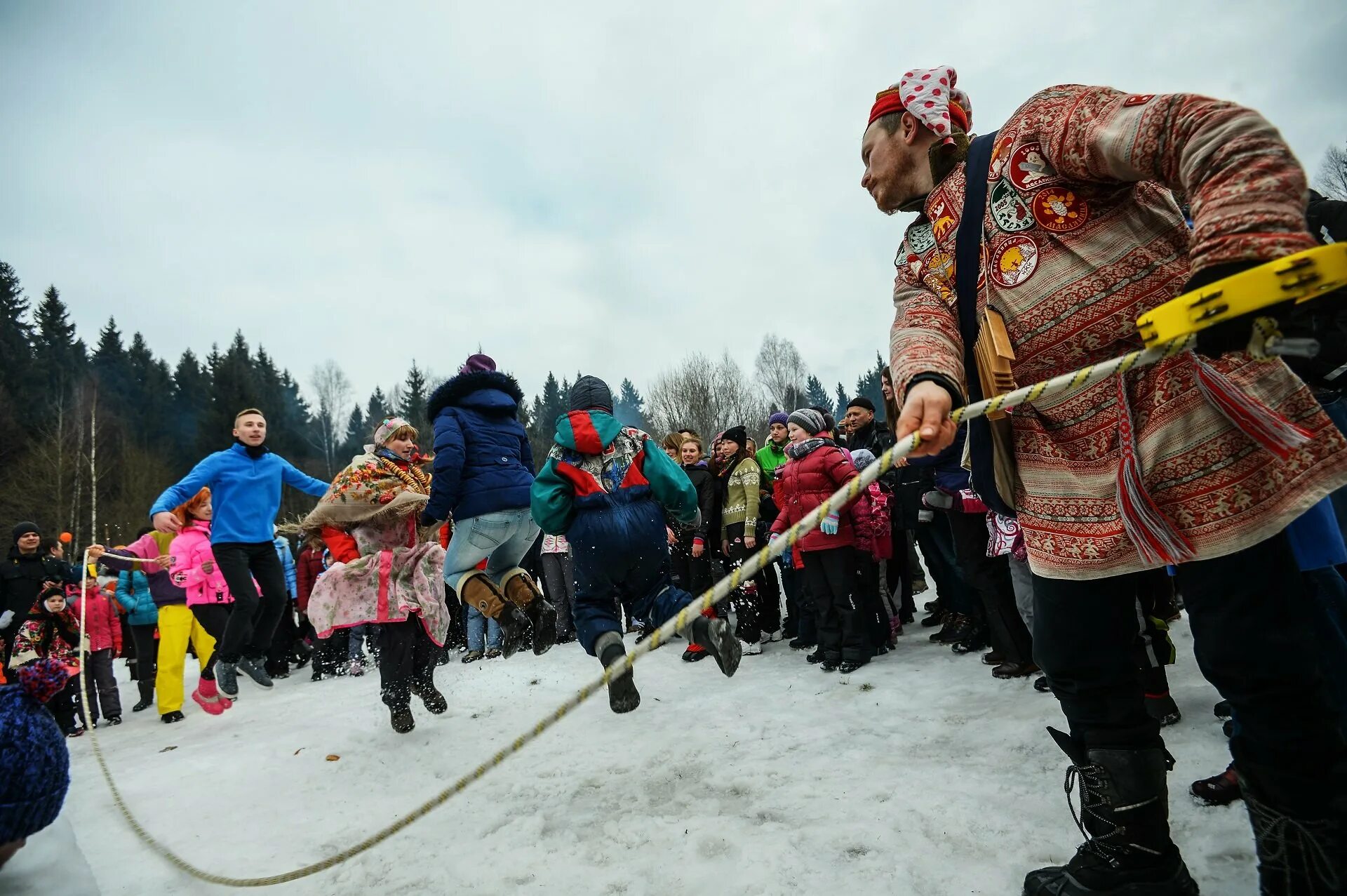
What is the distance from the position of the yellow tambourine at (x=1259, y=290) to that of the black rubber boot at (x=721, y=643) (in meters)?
2.37

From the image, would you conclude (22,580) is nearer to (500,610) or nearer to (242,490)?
(242,490)

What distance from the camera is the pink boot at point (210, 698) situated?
615 centimetres

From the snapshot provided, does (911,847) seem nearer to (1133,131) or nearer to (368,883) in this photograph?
(368,883)

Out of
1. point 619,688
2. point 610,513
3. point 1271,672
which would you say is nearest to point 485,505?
point 610,513

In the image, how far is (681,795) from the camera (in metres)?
2.96

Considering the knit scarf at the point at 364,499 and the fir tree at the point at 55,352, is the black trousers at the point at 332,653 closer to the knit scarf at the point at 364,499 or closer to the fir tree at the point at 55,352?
the knit scarf at the point at 364,499

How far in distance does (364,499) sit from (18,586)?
16.6 ft

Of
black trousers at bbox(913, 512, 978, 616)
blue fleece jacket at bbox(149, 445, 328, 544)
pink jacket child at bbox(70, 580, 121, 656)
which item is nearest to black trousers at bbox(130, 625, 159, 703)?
pink jacket child at bbox(70, 580, 121, 656)

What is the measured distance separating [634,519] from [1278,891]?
2.88 metres

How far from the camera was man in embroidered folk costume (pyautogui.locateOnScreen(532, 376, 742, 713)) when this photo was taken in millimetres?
3777

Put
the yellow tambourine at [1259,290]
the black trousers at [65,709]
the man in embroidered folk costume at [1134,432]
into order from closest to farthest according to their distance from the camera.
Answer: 1. the yellow tambourine at [1259,290]
2. the man in embroidered folk costume at [1134,432]
3. the black trousers at [65,709]

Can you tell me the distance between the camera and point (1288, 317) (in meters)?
1.13

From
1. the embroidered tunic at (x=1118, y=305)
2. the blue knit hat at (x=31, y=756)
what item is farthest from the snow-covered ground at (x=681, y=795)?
the embroidered tunic at (x=1118, y=305)

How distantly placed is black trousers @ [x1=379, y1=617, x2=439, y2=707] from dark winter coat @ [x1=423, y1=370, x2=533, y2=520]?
89 cm
